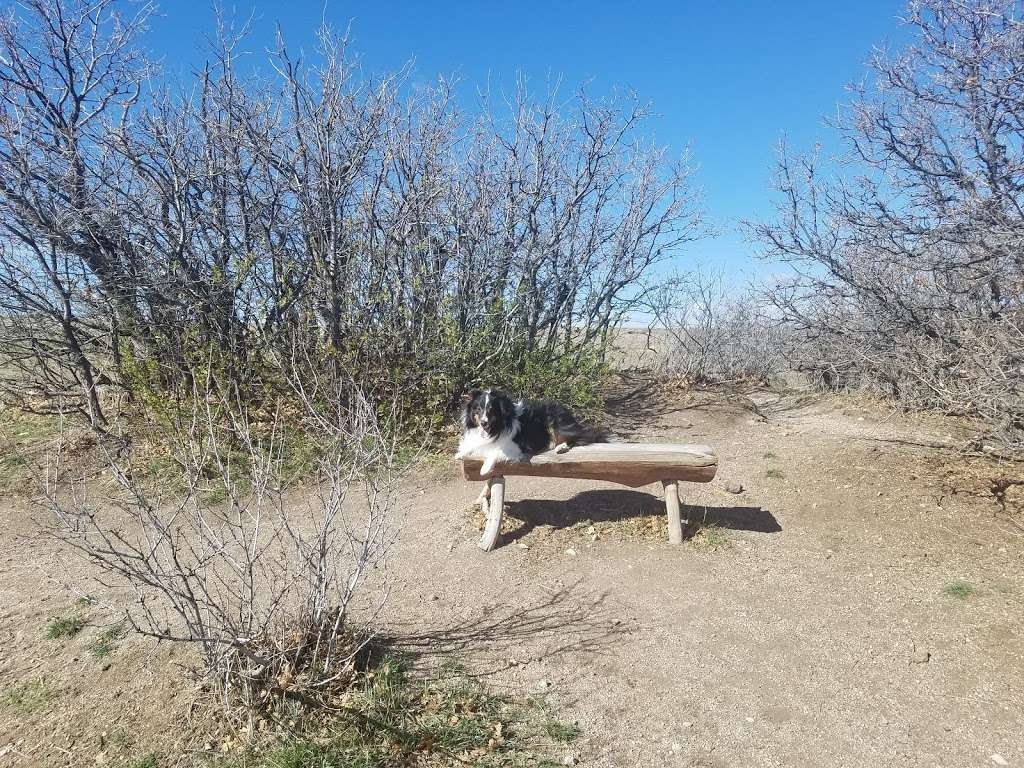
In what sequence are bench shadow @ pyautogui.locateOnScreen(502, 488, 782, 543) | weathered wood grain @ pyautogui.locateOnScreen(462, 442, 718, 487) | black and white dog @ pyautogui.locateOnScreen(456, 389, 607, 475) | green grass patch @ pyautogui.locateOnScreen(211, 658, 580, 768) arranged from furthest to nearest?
bench shadow @ pyautogui.locateOnScreen(502, 488, 782, 543) → black and white dog @ pyautogui.locateOnScreen(456, 389, 607, 475) → weathered wood grain @ pyautogui.locateOnScreen(462, 442, 718, 487) → green grass patch @ pyautogui.locateOnScreen(211, 658, 580, 768)

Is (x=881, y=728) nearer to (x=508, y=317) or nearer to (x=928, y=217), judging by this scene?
(x=928, y=217)

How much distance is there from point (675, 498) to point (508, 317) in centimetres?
498

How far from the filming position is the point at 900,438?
8.45 meters

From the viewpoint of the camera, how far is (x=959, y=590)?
13.7 feet

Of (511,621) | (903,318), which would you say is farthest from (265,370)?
(903,318)

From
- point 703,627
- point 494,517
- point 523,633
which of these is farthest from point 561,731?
point 494,517

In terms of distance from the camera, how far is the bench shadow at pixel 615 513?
5.46m

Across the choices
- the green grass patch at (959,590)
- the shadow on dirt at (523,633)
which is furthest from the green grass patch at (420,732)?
the green grass patch at (959,590)

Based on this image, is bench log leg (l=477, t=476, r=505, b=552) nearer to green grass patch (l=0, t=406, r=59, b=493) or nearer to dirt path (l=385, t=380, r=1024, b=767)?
dirt path (l=385, t=380, r=1024, b=767)

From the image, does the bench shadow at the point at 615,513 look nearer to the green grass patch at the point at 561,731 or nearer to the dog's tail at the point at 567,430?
the dog's tail at the point at 567,430

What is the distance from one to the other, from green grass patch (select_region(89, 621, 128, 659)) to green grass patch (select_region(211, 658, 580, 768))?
133 centimetres

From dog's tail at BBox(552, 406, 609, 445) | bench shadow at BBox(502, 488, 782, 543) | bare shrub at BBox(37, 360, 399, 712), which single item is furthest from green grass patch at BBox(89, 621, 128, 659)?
dog's tail at BBox(552, 406, 609, 445)

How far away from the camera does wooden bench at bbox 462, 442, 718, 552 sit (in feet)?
16.3

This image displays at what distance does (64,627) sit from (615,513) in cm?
425
